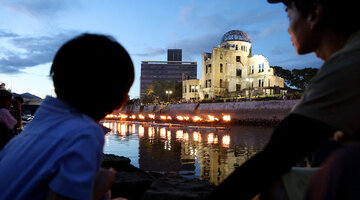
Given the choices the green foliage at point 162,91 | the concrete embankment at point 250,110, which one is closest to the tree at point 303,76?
the concrete embankment at point 250,110

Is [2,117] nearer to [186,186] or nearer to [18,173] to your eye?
[186,186]

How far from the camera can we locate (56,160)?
3.59 feet

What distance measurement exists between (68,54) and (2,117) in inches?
200

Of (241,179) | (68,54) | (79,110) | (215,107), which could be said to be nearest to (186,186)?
(241,179)

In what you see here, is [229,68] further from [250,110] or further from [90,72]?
[90,72]

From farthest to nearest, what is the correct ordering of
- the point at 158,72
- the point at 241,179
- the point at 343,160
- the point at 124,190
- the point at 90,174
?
the point at 158,72
the point at 124,190
the point at 241,179
the point at 90,174
the point at 343,160

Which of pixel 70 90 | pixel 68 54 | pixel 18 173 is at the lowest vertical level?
pixel 18 173

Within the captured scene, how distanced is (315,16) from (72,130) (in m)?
1.66

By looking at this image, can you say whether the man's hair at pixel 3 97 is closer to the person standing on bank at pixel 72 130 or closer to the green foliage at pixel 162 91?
the person standing on bank at pixel 72 130

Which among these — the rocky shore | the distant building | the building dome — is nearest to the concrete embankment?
the rocky shore

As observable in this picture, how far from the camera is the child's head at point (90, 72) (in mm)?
1287

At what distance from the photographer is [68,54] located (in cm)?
131

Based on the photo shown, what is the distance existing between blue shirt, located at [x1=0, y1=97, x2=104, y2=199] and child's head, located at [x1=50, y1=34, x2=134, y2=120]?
0.10m

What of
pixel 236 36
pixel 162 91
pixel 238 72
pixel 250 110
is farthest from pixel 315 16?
pixel 162 91
